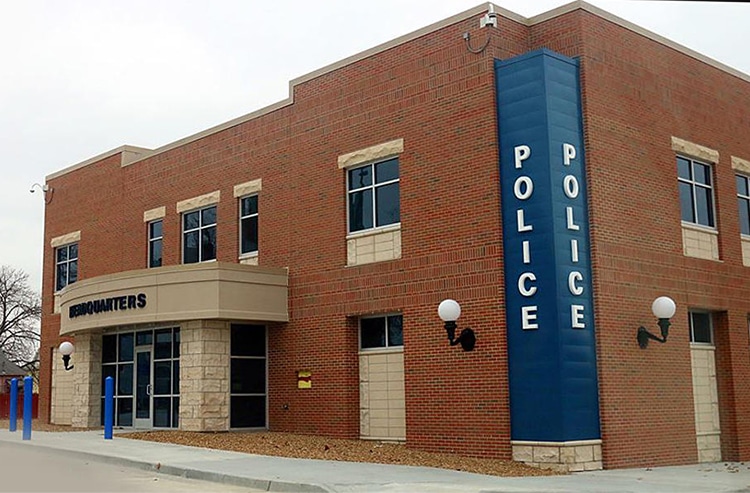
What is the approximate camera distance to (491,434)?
17844 mm

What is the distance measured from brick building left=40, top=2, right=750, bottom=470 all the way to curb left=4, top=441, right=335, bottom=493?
4598 millimetres

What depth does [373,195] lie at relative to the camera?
21.4 metres

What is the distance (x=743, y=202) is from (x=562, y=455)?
32.2 ft

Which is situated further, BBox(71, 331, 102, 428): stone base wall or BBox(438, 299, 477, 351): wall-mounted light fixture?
BBox(71, 331, 102, 428): stone base wall

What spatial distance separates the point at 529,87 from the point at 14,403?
16.6m

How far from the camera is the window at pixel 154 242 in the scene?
92.5 ft

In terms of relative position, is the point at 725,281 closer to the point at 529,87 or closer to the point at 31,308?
the point at 529,87

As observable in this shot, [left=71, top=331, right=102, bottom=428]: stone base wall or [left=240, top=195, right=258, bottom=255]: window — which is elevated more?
[left=240, top=195, right=258, bottom=255]: window

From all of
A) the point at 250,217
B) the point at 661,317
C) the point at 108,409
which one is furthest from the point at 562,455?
the point at 250,217

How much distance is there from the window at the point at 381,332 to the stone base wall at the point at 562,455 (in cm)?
423

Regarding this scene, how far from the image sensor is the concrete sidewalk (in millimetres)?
13672

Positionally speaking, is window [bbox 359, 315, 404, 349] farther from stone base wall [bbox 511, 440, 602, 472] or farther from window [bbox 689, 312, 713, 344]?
window [bbox 689, 312, 713, 344]

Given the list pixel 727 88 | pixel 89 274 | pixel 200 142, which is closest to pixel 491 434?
pixel 727 88

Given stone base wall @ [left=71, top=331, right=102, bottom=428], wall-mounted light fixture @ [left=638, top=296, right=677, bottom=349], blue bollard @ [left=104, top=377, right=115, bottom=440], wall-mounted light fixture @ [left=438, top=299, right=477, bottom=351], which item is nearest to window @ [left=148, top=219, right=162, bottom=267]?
stone base wall @ [left=71, top=331, right=102, bottom=428]
